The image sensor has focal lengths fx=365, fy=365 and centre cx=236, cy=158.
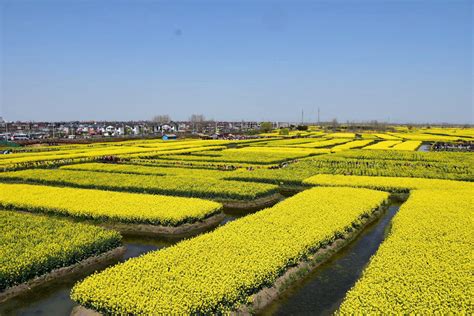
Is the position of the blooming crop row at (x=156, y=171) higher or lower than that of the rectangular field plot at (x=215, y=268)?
A: higher

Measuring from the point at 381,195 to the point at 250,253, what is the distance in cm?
1626

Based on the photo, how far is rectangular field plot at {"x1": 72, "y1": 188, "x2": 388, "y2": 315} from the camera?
11312mm

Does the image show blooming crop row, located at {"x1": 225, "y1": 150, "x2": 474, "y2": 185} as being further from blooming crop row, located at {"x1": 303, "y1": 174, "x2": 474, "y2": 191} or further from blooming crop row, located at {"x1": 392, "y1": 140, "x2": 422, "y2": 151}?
blooming crop row, located at {"x1": 392, "y1": 140, "x2": 422, "y2": 151}

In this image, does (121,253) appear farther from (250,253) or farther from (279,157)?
(279,157)

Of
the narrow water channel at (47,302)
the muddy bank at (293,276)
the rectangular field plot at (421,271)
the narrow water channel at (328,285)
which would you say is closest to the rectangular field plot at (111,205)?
the narrow water channel at (47,302)

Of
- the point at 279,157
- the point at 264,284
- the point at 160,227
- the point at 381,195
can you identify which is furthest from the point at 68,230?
the point at 279,157

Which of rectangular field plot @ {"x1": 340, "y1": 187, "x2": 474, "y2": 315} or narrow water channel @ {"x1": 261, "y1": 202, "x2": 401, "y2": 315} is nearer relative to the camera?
rectangular field plot @ {"x1": 340, "y1": 187, "x2": 474, "y2": 315}

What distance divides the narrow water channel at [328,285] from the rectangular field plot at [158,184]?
10510 millimetres

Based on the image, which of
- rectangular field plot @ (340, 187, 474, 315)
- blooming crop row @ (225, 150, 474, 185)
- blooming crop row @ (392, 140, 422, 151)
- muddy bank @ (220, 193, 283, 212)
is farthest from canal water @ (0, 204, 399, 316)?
blooming crop row @ (392, 140, 422, 151)

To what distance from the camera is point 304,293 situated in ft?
47.1

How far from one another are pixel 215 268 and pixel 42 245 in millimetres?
8255

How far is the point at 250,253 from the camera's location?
14844 millimetres

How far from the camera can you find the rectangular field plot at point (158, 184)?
93.7 ft

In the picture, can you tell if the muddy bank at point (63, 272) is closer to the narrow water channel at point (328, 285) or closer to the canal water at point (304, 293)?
the canal water at point (304, 293)
